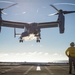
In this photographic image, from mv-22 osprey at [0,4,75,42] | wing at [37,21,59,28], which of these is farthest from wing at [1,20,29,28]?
wing at [37,21,59,28]

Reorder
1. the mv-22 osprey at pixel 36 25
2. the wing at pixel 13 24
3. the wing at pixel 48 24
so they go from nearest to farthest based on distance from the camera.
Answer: the mv-22 osprey at pixel 36 25 → the wing at pixel 48 24 → the wing at pixel 13 24

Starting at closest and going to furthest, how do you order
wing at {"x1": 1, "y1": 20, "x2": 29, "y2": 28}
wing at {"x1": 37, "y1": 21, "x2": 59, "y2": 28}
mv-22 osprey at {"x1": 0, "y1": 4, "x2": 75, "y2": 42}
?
mv-22 osprey at {"x1": 0, "y1": 4, "x2": 75, "y2": 42}, wing at {"x1": 37, "y1": 21, "x2": 59, "y2": 28}, wing at {"x1": 1, "y1": 20, "x2": 29, "y2": 28}

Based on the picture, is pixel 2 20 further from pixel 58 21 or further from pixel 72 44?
pixel 72 44

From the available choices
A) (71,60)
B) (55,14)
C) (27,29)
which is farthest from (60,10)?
(71,60)

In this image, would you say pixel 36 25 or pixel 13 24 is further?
pixel 13 24

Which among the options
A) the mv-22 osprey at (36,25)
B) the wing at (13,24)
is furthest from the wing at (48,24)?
the wing at (13,24)

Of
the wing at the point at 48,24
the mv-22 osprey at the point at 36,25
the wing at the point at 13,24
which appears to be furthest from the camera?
the wing at the point at 13,24

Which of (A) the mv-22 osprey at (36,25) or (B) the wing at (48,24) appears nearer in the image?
(A) the mv-22 osprey at (36,25)

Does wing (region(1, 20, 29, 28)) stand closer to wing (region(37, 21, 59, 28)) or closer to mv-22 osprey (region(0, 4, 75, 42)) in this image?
mv-22 osprey (region(0, 4, 75, 42))

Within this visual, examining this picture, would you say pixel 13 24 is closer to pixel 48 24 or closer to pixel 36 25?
pixel 48 24

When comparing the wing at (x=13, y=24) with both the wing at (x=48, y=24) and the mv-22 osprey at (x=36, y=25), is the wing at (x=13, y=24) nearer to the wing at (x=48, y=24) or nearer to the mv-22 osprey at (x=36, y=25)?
the mv-22 osprey at (x=36, y=25)

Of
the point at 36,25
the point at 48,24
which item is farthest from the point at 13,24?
the point at 36,25

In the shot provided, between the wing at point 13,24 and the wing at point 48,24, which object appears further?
the wing at point 13,24
